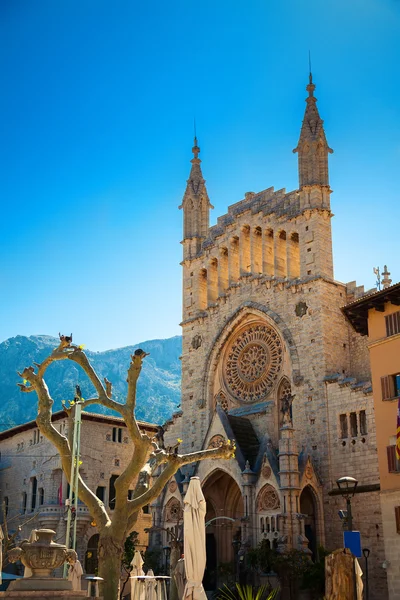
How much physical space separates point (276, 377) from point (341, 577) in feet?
88.5

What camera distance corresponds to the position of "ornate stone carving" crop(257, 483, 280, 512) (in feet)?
119

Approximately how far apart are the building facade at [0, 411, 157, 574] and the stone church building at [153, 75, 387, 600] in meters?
5.47

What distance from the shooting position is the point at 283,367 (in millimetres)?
41938

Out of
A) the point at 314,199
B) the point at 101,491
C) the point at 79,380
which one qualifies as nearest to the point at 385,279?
the point at 314,199

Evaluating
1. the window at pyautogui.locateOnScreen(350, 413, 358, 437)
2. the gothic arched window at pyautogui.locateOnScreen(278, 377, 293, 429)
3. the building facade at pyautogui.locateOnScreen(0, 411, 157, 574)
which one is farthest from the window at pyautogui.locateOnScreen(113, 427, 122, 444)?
the window at pyautogui.locateOnScreen(350, 413, 358, 437)

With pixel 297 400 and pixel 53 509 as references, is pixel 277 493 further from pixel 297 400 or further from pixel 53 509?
pixel 53 509

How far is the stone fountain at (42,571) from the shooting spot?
17.6m

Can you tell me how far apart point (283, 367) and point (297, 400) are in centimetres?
265

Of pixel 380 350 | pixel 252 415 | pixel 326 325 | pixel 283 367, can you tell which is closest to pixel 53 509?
pixel 252 415

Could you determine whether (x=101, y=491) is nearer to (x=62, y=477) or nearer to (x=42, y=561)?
(x=62, y=477)

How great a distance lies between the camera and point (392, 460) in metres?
29.6

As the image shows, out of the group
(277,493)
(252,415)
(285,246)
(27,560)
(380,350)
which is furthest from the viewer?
(285,246)

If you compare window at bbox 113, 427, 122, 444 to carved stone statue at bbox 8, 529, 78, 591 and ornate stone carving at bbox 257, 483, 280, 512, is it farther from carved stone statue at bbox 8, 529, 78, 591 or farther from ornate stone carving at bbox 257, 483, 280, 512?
carved stone statue at bbox 8, 529, 78, 591

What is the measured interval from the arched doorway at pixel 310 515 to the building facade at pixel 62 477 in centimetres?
1601
